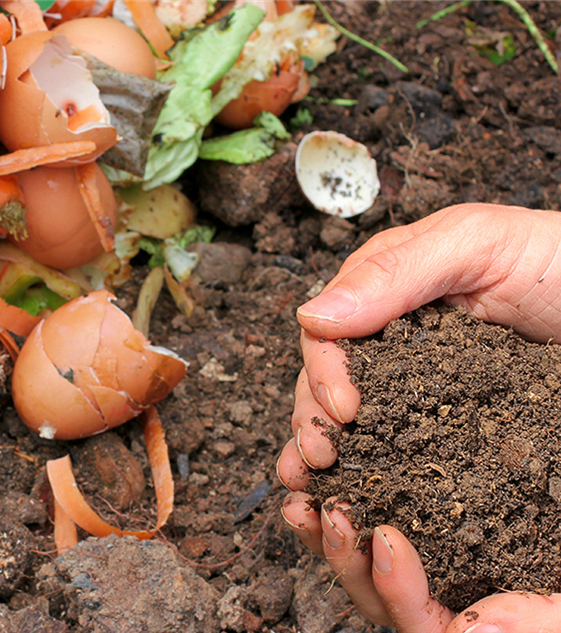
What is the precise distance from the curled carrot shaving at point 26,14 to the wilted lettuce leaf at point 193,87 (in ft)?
1.51

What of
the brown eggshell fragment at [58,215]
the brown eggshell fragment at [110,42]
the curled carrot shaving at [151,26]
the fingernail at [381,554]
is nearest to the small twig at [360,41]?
the curled carrot shaving at [151,26]

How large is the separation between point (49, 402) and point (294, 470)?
69 cm

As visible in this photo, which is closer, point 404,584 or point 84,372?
point 404,584

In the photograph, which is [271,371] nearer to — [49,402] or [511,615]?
[49,402]

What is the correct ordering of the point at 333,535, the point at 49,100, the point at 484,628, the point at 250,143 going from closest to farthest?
the point at 484,628 → the point at 333,535 → the point at 49,100 → the point at 250,143

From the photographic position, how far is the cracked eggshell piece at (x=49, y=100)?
1.62 m

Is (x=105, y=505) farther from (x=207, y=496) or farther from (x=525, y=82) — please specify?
(x=525, y=82)

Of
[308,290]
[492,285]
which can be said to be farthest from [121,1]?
[492,285]

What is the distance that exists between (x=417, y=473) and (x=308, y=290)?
1.03m

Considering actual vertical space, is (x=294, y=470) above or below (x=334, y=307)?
below

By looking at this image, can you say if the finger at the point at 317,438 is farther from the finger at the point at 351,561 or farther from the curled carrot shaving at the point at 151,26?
the curled carrot shaving at the point at 151,26

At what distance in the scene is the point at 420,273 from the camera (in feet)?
4.26

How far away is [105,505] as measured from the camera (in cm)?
161

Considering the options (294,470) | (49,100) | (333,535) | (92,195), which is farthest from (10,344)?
(333,535)
